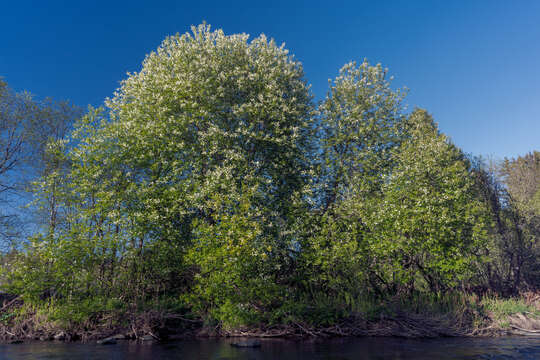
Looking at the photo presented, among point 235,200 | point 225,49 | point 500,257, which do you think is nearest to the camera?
point 235,200

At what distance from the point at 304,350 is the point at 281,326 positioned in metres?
4.98

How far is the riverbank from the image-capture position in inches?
859

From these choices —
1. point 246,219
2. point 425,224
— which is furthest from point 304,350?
point 425,224

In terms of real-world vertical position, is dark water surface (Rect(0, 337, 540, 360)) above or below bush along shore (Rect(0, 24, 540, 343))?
below

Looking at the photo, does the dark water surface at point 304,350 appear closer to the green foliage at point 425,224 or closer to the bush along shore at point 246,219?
the bush along shore at point 246,219

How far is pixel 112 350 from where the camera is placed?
17703 millimetres

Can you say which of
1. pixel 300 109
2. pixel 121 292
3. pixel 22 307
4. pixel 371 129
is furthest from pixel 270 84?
pixel 22 307

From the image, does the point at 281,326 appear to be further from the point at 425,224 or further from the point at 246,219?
the point at 425,224

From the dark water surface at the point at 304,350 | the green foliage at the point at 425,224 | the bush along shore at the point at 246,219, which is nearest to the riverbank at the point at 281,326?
the bush along shore at the point at 246,219

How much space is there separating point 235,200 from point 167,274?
7.60m

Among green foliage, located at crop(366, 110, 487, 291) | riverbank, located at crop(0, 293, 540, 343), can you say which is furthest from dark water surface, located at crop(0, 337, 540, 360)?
green foliage, located at crop(366, 110, 487, 291)

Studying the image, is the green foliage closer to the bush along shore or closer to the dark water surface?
the bush along shore

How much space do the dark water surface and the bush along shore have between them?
87.6 inches

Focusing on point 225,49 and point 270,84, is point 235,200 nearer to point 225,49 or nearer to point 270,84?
point 270,84
